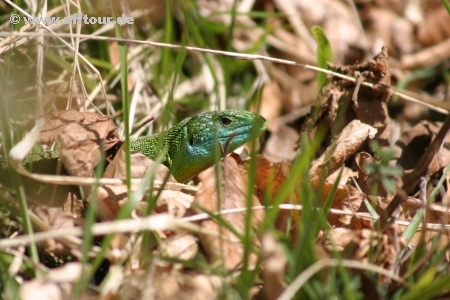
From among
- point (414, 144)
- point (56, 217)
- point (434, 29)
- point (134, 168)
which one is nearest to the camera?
point (56, 217)

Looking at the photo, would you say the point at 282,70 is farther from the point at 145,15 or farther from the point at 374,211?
the point at 374,211

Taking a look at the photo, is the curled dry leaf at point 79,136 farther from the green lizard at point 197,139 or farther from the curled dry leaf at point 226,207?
the green lizard at point 197,139

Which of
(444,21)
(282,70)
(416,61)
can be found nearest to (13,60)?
(282,70)

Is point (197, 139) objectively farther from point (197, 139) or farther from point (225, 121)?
point (225, 121)

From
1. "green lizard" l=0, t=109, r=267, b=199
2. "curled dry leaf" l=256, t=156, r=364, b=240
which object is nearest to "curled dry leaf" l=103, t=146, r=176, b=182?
"curled dry leaf" l=256, t=156, r=364, b=240

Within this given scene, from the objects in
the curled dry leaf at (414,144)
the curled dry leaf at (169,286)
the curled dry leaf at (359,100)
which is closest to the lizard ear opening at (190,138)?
the curled dry leaf at (359,100)

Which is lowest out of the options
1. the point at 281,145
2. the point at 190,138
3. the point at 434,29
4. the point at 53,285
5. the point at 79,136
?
the point at 281,145

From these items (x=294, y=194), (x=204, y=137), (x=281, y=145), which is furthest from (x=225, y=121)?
(x=294, y=194)
